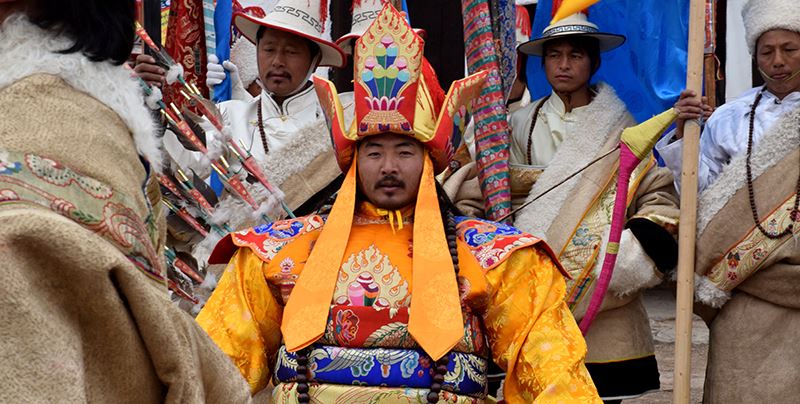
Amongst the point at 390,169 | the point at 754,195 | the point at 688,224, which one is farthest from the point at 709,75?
the point at 390,169

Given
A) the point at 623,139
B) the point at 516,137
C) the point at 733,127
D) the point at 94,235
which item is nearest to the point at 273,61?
the point at 516,137

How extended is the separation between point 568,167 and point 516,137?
13.9 inches

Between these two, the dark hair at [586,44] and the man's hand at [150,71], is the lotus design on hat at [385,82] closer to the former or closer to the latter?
the man's hand at [150,71]

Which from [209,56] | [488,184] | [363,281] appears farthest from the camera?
[209,56]

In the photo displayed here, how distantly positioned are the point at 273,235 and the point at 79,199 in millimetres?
2027

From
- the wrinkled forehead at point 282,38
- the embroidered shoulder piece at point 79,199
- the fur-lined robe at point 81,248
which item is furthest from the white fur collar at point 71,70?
the wrinkled forehead at point 282,38

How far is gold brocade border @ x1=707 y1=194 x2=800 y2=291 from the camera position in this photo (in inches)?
170

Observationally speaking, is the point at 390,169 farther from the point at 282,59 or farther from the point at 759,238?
the point at 282,59

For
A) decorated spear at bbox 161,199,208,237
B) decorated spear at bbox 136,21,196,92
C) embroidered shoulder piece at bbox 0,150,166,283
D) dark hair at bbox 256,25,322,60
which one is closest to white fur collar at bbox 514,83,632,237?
dark hair at bbox 256,25,322,60

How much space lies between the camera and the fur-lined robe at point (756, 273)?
4336 millimetres

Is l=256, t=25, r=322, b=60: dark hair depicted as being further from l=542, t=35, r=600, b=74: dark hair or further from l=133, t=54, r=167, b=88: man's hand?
l=133, t=54, r=167, b=88: man's hand

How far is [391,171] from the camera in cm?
370

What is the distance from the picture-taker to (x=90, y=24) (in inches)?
77.2

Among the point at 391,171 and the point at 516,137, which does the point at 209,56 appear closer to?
the point at 516,137
